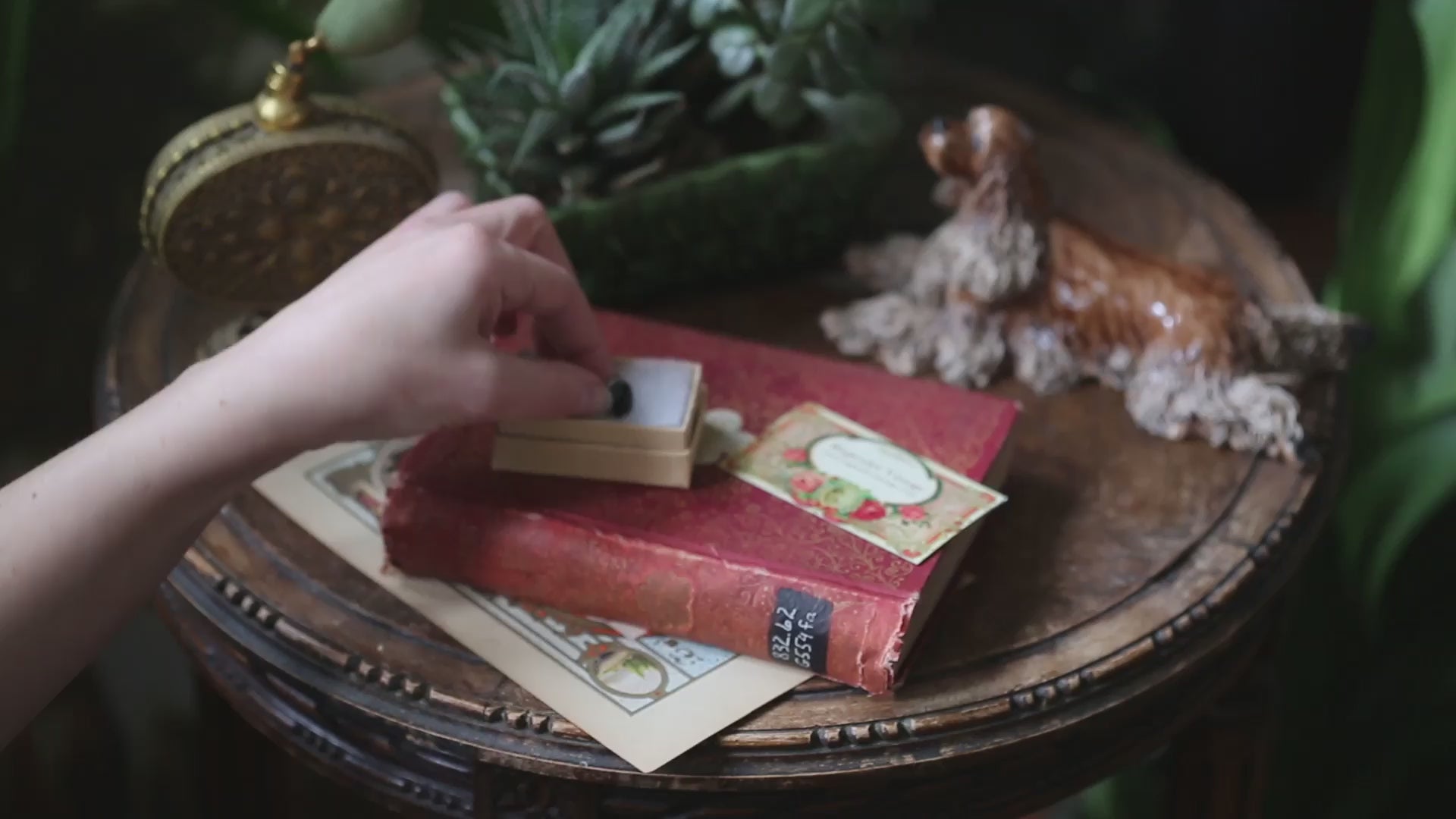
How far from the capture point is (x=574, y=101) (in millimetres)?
800

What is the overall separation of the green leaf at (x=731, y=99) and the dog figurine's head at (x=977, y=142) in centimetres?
12

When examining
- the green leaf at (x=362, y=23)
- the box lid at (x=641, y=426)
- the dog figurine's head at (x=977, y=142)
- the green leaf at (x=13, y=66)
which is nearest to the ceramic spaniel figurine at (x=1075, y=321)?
the dog figurine's head at (x=977, y=142)

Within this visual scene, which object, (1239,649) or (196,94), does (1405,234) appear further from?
(196,94)

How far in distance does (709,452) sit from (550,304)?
12 cm

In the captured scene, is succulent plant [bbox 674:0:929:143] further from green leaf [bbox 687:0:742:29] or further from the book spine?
the book spine

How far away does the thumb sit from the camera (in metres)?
0.61

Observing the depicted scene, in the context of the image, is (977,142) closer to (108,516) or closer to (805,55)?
(805,55)

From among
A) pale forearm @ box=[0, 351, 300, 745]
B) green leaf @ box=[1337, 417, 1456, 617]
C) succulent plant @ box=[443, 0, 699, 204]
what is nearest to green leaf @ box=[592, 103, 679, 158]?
succulent plant @ box=[443, 0, 699, 204]

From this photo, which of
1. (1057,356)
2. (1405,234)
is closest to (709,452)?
(1057,356)

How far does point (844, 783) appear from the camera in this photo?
594 mm

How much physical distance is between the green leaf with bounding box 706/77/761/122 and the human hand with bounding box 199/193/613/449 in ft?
0.84

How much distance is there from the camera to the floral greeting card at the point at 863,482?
2.12 feet

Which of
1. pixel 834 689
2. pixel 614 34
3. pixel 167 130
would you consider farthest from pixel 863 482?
pixel 167 130

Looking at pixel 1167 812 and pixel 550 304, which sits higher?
pixel 550 304
